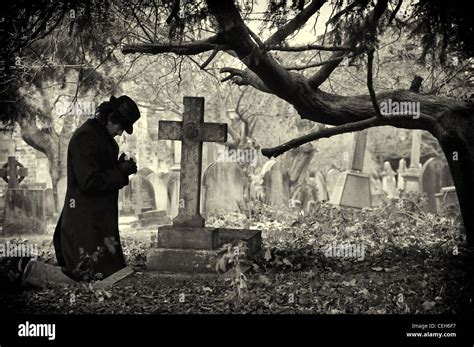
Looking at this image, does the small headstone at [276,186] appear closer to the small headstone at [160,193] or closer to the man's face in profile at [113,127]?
the small headstone at [160,193]

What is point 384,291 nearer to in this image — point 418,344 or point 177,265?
point 418,344

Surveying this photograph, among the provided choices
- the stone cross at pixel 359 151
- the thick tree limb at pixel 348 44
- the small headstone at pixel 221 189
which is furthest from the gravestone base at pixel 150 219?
the thick tree limb at pixel 348 44

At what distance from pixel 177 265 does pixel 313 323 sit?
153cm

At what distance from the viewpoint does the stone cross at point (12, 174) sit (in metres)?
8.32

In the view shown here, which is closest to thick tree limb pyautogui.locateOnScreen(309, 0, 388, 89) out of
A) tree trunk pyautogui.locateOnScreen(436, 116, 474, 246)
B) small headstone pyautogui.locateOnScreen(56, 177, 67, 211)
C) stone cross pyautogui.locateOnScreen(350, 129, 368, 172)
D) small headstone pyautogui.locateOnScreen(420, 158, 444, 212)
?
tree trunk pyautogui.locateOnScreen(436, 116, 474, 246)

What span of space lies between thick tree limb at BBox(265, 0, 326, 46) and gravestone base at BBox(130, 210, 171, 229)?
15.0ft

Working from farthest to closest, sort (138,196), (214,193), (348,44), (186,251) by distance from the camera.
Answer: (138,196) < (214,193) < (186,251) < (348,44)

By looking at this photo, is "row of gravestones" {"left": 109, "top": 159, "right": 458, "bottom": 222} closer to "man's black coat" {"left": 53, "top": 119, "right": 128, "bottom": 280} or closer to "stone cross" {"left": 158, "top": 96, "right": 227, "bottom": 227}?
"stone cross" {"left": 158, "top": 96, "right": 227, "bottom": 227}

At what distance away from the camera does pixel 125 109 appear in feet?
19.2

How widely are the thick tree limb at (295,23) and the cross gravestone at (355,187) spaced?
484 centimetres

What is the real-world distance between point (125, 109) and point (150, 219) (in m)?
4.58

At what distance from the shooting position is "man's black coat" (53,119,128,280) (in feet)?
18.5

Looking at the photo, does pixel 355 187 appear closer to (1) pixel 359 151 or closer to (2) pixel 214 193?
(1) pixel 359 151

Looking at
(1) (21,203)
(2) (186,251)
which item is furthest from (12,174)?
(2) (186,251)
